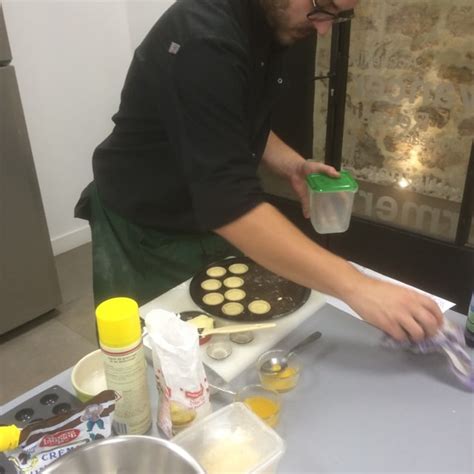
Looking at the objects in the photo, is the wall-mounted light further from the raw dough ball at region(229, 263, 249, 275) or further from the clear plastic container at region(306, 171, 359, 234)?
the raw dough ball at region(229, 263, 249, 275)

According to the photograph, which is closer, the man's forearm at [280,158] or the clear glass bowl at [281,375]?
the clear glass bowl at [281,375]

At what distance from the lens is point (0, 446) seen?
589 millimetres

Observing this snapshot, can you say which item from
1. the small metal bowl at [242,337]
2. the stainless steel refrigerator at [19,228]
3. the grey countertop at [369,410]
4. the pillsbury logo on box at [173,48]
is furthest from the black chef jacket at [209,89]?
the stainless steel refrigerator at [19,228]

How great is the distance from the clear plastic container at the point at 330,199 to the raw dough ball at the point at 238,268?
0.22 m

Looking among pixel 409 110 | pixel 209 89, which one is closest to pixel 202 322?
pixel 209 89

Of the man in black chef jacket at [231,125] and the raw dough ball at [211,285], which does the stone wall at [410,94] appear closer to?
the man in black chef jacket at [231,125]

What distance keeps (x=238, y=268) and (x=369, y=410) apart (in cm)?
46

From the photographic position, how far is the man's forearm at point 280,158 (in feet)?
4.42

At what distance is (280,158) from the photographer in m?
1.37

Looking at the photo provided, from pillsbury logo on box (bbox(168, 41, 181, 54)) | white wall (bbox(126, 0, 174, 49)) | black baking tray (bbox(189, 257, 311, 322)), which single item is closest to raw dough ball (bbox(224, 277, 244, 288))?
black baking tray (bbox(189, 257, 311, 322))

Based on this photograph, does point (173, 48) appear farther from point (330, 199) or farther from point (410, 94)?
point (410, 94)

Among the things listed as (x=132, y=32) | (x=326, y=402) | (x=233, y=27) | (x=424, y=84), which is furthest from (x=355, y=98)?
(x=326, y=402)

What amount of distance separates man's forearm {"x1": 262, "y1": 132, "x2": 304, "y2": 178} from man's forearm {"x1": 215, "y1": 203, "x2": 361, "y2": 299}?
0.47 meters

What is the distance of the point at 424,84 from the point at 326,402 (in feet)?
5.67
